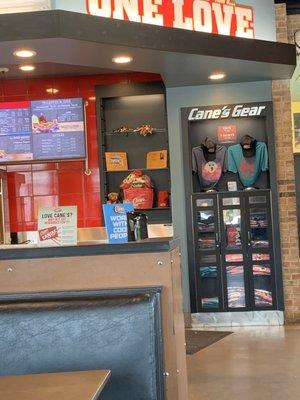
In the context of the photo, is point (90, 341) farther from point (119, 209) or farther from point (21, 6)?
point (21, 6)

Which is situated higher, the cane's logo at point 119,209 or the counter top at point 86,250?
the cane's logo at point 119,209

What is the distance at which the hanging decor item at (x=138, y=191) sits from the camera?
784 cm

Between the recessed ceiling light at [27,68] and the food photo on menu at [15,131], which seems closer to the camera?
the recessed ceiling light at [27,68]

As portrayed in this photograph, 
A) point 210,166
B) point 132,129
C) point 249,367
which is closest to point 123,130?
point 132,129

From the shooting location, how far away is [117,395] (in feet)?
9.04

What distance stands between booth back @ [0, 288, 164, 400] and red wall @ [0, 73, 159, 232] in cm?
543

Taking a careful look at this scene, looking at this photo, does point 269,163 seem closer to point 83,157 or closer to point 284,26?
point 284,26

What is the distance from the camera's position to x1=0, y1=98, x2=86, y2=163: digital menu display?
7992 mm

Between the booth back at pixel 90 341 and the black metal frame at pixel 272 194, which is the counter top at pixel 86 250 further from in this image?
the black metal frame at pixel 272 194

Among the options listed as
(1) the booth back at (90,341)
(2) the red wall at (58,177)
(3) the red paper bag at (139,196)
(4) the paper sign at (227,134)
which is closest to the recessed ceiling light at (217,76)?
(4) the paper sign at (227,134)

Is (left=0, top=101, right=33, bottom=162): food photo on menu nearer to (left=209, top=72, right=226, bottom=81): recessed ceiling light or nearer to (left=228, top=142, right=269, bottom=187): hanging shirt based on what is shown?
(left=209, top=72, right=226, bottom=81): recessed ceiling light

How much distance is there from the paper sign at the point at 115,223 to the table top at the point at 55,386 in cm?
123

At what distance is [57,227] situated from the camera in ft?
10.9

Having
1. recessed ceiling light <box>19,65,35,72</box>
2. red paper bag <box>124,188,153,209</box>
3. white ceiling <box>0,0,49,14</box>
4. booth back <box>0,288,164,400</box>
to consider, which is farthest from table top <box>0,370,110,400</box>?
recessed ceiling light <box>19,65,35,72</box>
